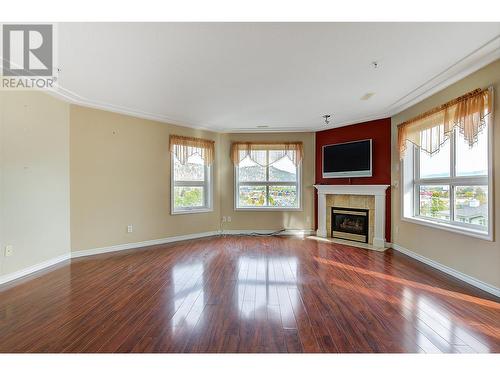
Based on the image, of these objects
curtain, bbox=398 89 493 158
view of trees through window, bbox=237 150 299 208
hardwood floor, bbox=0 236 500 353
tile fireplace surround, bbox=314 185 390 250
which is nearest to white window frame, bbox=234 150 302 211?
view of trees through window, bbox=237 150 299 208

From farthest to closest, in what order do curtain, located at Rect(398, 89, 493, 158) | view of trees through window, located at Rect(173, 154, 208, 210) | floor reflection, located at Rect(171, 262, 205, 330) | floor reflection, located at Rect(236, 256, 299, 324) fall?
1. view of trees through window, located at Rect(173, 154, 208, 210)
2. curtain, located at Rect(398, 89, 493, 158)
3. floor reflection, located at Rect(236, 256, 299, 324)
4. floor reflection, located at Rect(171, 262, 205, 330)

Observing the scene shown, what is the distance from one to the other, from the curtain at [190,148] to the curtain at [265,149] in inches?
21.4

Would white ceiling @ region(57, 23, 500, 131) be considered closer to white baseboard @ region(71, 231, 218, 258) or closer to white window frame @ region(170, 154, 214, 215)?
white window frame @ region(170, 154, 214, 215)

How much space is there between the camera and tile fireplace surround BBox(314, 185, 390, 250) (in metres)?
4.43

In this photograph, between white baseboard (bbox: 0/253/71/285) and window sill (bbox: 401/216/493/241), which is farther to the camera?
white baseboard (bbox: 0/253/71/285)

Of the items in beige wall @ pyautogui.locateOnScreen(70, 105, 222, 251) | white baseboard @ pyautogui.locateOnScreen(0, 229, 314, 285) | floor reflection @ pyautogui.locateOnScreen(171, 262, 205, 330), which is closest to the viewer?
floor reflection @ pyautogui.locateOnScreen(171, 262, 205, 330)

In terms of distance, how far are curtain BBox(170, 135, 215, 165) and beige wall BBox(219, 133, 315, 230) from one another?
0.36 meters

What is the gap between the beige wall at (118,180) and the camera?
3.75m

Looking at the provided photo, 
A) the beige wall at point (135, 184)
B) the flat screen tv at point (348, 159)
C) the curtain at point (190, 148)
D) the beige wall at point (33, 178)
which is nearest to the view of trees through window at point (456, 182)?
the flat screen tv at point (348, 159)

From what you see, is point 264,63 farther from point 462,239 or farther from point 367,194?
point 367,194

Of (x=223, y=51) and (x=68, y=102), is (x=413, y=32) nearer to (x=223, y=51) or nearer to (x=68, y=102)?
(x=223, y=51)

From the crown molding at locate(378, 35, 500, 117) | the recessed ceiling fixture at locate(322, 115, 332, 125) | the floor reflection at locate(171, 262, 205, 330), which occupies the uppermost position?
the recessed ceiling fixture at locate(322, 115, 332, 125)

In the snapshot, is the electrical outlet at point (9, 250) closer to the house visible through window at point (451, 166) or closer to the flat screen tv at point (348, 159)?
the flat screen tv at point (348, 159)

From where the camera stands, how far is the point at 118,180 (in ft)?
13.5
